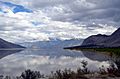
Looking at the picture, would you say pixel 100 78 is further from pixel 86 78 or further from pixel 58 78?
pixel 58 78

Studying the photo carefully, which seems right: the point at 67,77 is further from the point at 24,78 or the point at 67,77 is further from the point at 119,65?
the point at 119,65

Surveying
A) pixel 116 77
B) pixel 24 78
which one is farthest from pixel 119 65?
pixel 24 78

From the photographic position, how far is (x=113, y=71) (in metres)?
35.3

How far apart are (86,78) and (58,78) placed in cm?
301

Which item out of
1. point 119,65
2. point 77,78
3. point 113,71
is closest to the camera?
point 77,78

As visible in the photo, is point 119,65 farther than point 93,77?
Yes

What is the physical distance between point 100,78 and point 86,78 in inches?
62.1

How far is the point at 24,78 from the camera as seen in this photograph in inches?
1419

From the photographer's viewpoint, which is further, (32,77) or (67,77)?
(32,77)

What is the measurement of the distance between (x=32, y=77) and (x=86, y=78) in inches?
335

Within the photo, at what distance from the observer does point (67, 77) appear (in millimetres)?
30359

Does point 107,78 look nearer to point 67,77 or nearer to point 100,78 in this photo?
point 100,78

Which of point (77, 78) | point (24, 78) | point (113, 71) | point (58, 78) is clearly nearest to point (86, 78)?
point (77, 78)

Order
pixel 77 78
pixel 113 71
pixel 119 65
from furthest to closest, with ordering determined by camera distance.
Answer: pixel 119 65 < pixel 113 71 < pixel 77 78
